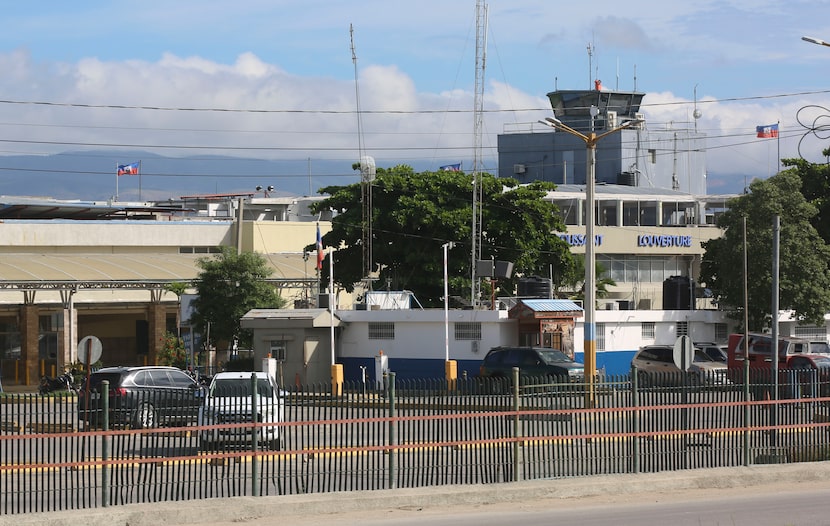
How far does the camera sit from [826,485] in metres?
19.5

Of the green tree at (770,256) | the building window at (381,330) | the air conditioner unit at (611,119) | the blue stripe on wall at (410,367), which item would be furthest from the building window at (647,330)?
the air conditioner unit at (611,119)

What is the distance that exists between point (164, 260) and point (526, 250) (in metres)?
22.3

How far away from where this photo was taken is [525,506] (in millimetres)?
17141

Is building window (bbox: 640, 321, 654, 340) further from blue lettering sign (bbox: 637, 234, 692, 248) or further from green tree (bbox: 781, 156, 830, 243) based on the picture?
blue lettering sign (bbox: 637, 234, 692, 248)

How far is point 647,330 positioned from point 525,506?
110 feet

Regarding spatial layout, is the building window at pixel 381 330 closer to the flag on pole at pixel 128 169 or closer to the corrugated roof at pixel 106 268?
the corrugated roof at pixel 106 268

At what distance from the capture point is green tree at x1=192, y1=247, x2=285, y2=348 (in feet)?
175

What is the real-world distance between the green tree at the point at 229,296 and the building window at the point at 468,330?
12176 mm

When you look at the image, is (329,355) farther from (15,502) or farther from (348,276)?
(15,502)

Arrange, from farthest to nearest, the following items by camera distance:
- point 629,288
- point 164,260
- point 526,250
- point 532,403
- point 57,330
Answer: point 629,288, point 164,260, point 57,330, point 526,250, point 532,403

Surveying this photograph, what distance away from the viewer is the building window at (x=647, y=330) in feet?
162

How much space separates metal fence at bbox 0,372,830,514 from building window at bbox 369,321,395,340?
25.7 m

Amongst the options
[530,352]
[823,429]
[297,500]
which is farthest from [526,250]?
[297,500]

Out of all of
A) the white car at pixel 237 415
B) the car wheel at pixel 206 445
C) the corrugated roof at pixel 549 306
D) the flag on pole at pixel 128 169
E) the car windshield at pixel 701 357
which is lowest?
the car windshield at pixel 701 357
